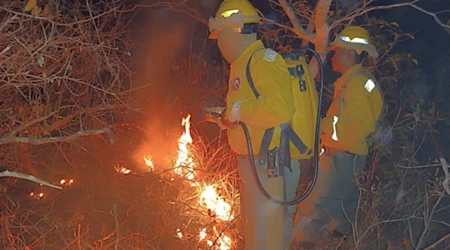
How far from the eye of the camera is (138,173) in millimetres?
6305

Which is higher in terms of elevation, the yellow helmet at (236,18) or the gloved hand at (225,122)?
the yellow helmet at (236,18)

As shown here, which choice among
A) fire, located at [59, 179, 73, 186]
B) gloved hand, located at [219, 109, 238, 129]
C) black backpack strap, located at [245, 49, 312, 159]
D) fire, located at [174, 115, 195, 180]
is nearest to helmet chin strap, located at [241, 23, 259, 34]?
black backpack strap, located at [245, 49, 312, 159]

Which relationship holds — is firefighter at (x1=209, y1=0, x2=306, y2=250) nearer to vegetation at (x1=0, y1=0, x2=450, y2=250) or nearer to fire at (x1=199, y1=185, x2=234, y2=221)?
vegetation at (x1=0, y1=0, x2=450, y2=250)

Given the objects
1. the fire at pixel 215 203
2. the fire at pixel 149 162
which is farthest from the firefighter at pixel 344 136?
the fire at pixel 149 162

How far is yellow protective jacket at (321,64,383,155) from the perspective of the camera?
14.9ft

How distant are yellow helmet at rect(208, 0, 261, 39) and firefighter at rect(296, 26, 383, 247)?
49.6 inches

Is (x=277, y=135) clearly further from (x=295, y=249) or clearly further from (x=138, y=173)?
(x=138, y=173)

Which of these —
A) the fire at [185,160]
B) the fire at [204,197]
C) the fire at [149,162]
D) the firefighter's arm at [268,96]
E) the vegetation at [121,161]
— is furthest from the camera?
the fire at [149,162]

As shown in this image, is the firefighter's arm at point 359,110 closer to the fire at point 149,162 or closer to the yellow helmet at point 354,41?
the yellow helmet at point 354,41

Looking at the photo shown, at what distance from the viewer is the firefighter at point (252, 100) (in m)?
3.38

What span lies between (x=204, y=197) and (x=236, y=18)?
2291 millimetres

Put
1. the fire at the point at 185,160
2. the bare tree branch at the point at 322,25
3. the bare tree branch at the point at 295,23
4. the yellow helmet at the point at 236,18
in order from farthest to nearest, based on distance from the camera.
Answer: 1. the fire at the point at 185,160
2. the bare tree branch at the point at 295,23
3. the bare tree branch at the point at 322,25
4. the yellow helmet at the point at 236,18

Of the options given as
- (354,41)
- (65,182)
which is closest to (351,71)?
(354,41)

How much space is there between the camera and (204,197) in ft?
17.5
